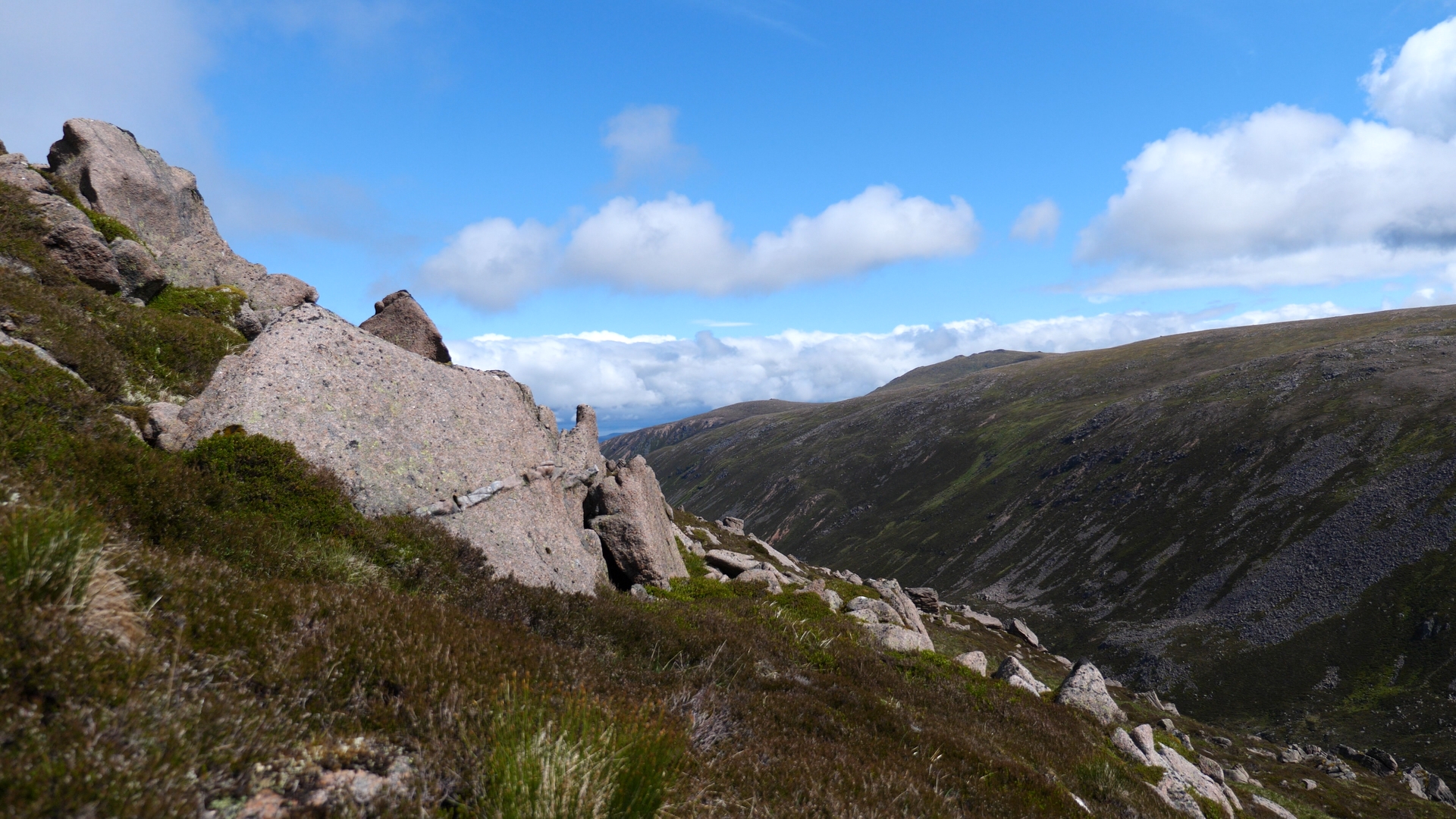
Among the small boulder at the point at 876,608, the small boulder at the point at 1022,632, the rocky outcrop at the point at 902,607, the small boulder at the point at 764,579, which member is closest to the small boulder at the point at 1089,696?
the small boulder at the point at 876,608

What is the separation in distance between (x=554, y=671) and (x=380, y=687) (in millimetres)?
1734

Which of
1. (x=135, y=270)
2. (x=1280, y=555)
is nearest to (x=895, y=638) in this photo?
(x=135, y=270)

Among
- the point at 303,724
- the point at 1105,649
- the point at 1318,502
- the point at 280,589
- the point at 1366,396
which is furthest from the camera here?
the point at 1366,396

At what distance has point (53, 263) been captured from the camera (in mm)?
17797

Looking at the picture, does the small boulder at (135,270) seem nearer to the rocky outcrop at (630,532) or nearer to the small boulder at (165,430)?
the small boulder at (165,430)

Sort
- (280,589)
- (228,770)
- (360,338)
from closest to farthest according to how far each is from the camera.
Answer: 1. (228,770)
2. (280,589)
3. (360,338)

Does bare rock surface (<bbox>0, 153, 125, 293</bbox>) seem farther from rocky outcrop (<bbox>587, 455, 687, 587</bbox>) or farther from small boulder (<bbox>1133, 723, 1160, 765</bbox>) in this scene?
small boulder (<bbox>1133, 723, 1160, 765</bbox>)

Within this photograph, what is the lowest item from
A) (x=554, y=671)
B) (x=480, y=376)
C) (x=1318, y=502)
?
(x=1318, y=502)

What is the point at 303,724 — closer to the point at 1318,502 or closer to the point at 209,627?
the point at 209,627

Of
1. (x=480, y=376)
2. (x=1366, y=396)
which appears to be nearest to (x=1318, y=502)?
(x=1366, y=396)

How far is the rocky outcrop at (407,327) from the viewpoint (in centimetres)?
2352

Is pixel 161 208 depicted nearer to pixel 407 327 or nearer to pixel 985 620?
pixel 407 327

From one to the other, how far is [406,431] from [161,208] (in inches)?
1127

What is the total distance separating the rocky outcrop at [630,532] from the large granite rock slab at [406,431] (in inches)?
36.6
